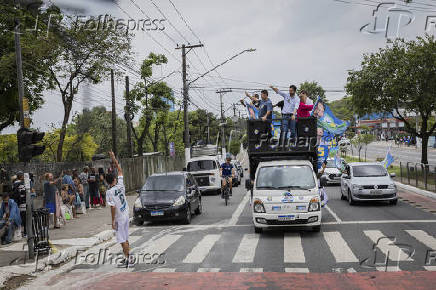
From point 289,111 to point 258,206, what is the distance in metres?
3.69

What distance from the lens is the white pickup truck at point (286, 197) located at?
1144 cm

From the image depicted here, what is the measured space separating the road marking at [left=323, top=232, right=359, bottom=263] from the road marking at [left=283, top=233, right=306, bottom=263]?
649 mm

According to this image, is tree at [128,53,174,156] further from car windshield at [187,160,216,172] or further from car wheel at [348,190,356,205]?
car wheel at [348,190,356,205]

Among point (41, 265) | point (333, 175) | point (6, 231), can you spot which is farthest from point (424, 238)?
point (333, 175)

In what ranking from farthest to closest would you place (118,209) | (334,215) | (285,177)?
(334,215)
(285,177)
(118,209)

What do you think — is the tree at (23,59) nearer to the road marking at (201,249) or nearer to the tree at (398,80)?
the road marking at (201,249)

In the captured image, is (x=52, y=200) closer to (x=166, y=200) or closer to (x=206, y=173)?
(x=166, y=200)

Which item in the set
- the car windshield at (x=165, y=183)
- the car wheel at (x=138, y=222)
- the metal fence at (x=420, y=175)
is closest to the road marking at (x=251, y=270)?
the car wheel at (x=138, y=222)

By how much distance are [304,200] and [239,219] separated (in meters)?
4.11

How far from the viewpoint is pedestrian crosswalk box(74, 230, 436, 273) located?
8414 millimetres

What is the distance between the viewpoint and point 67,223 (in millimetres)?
15422

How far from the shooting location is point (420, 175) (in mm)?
22391

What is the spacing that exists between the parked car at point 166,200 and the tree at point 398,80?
17048mm

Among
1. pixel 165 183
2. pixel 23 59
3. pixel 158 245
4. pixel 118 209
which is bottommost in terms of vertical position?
pixel 158 245
